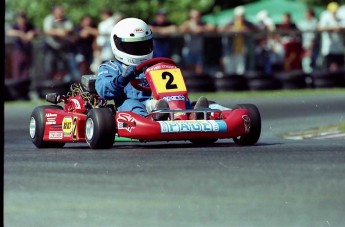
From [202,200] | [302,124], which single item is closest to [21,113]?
[302,124]

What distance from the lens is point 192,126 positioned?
995 centimetres

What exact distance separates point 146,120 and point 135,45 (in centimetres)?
120

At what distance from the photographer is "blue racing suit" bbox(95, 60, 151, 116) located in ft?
34.3

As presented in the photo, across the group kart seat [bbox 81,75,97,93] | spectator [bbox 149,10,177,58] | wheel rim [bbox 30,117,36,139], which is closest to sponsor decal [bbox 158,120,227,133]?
kart seat [bbox 81,75,97,93]

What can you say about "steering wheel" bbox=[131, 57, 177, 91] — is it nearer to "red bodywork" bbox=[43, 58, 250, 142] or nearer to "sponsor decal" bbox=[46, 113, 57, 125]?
"red bodywork" bbox=[43, 58, 250, 142]

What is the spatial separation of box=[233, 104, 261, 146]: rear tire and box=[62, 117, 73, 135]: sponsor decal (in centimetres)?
143

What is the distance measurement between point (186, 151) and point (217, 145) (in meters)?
0.78

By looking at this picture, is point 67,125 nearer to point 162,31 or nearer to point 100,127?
point 100,127

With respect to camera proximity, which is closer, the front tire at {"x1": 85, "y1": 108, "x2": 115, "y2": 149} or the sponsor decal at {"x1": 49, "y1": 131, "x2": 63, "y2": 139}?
the front tire at {"x1": 85, "y1": 108, "x2": 115, "y2": 149}

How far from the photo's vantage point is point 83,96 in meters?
11.1

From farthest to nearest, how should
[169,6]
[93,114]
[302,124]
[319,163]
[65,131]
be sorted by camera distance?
[169,6] → [302,124] → [65,131] → [93,114] → [319,163]

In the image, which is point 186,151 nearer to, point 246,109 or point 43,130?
point 246,109

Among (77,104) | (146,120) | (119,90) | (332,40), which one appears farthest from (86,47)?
(146,120)

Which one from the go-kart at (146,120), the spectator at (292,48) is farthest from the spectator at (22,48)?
the go-kart at (146,120)
